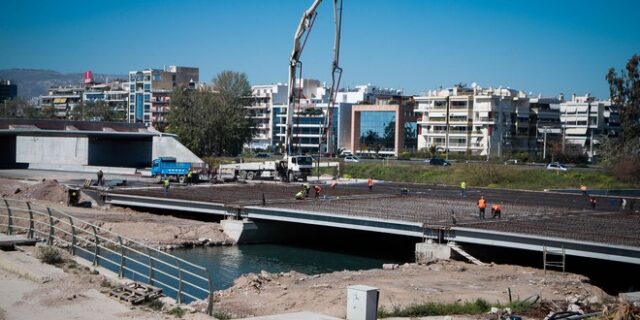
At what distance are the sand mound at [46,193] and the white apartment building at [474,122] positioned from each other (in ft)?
193

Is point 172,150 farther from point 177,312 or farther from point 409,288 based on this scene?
point 177,312

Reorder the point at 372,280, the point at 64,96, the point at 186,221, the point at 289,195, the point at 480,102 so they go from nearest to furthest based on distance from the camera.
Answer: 1. the point at 372,280
2. the point at 186,221
3. the point at 289,195
4. the point at 480,102
5. the point at 64,96

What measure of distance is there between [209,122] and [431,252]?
61.6 m

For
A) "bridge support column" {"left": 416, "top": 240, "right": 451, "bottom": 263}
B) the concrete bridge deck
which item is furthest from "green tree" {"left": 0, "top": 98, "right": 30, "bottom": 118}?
"bridge support column" {"left": 416, "top": 240, "right": 451, "bottom": 263}

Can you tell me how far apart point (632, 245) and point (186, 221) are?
2293cm

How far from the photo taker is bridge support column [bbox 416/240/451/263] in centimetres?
3181

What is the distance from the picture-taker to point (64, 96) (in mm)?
174250

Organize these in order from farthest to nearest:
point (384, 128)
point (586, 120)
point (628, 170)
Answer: point (384, 128) < point (586, 120) < point (628, 170)

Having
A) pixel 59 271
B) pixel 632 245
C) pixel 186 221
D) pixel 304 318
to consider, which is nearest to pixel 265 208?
pixel 186 221

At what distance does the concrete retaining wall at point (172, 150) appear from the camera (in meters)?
75.1

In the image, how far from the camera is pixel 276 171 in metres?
63.6

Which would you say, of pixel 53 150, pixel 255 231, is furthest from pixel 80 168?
pixel 255 231

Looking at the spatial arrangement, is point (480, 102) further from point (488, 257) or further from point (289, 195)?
point (488, 257)

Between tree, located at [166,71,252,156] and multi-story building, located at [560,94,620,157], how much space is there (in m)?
45.6
